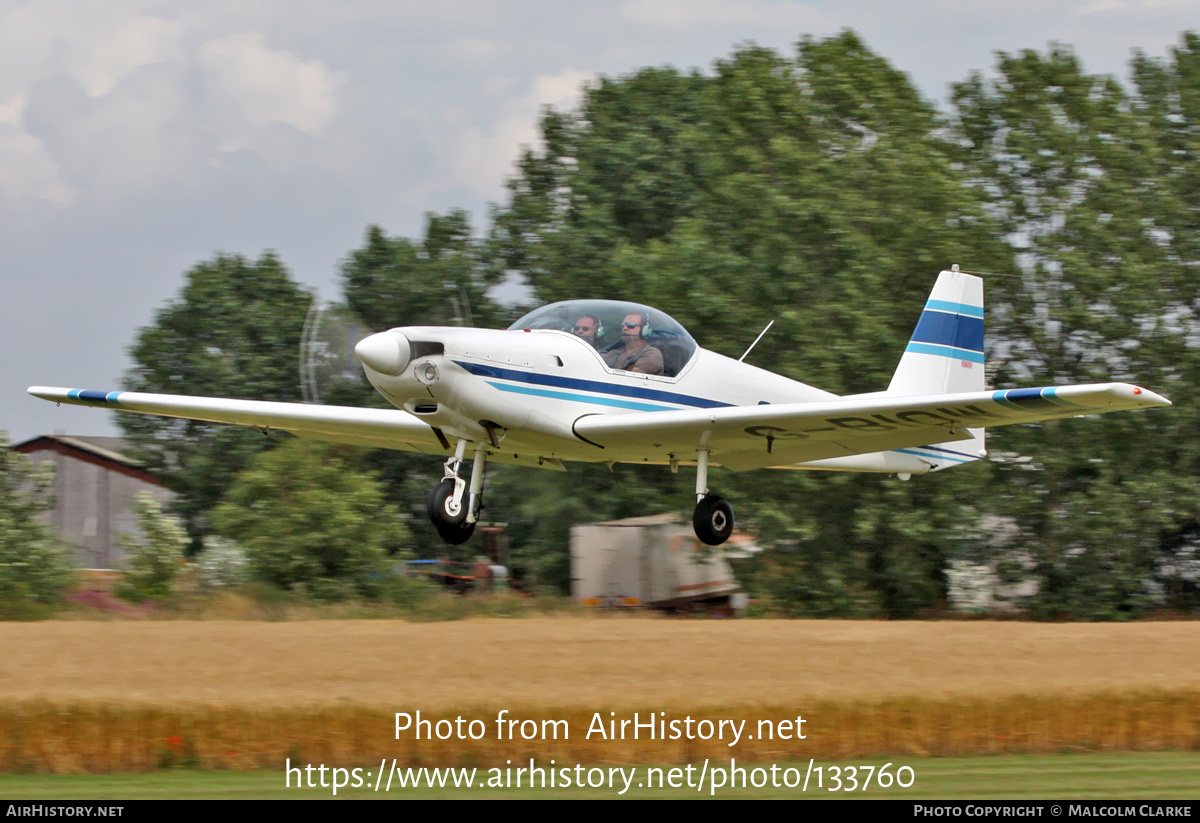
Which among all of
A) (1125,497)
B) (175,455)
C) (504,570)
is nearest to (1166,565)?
(1125,497)

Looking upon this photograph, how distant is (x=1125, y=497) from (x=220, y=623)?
16479 millimetres

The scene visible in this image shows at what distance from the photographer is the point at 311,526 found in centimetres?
2197

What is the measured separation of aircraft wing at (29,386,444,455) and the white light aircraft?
0.03 meters

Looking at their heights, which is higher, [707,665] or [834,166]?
[834,166]

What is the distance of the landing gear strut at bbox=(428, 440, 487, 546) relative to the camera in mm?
10617

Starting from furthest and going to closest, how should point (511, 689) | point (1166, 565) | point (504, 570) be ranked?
point (504, 570)
point (1166, 565)
point (511, 689)

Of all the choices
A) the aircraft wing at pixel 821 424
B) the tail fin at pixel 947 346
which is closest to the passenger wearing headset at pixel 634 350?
the aircraft wing at pixel 821 424

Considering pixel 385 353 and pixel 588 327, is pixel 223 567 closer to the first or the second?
pixel 588 327

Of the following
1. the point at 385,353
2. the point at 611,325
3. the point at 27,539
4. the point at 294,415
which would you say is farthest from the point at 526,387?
the point at 27,539

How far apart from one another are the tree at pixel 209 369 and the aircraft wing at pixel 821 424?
2240 cm

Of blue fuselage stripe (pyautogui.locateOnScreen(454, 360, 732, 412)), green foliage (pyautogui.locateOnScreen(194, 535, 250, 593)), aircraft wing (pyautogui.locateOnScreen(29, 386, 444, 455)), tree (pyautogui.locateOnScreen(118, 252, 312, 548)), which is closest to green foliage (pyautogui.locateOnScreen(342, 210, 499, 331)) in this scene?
tree (pyautogui.locateOnScreen(118, 252, 312, 548))

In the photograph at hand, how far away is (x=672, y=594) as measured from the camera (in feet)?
77.0

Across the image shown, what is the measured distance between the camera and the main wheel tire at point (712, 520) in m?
11.7
